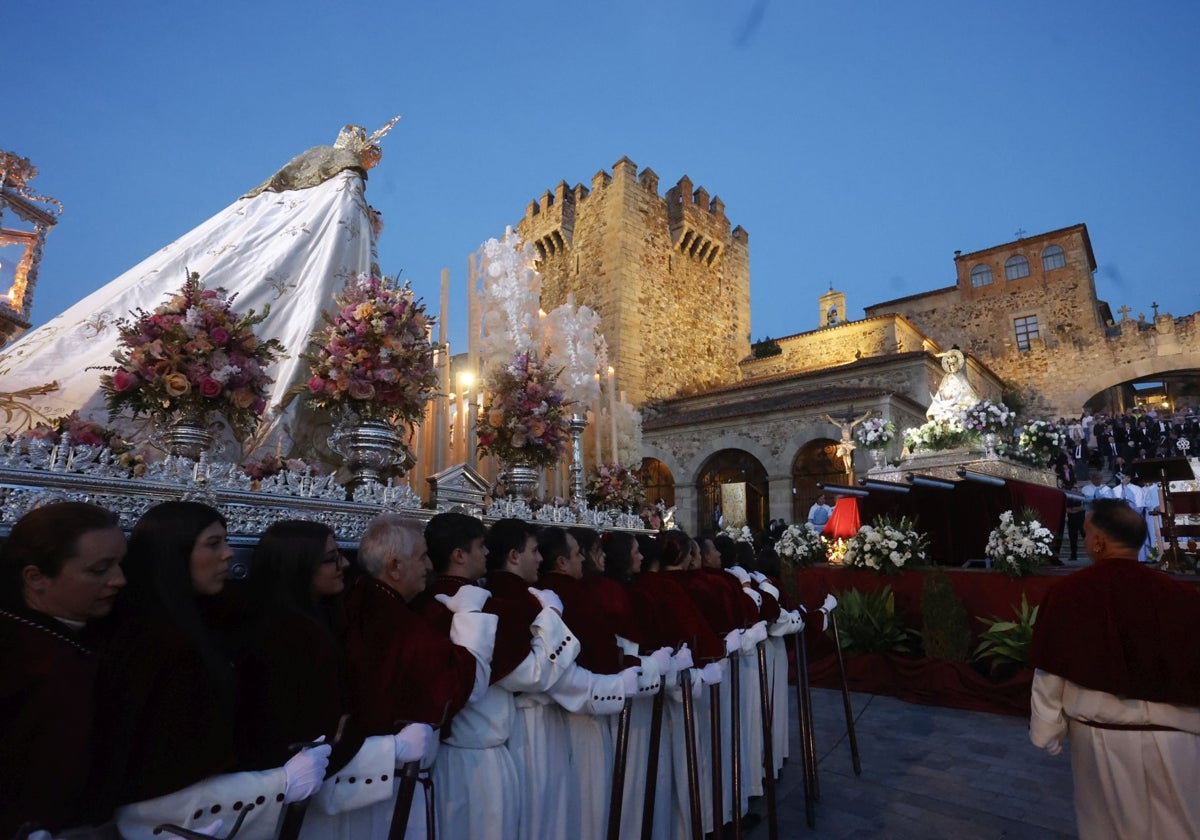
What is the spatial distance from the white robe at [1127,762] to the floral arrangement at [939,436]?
6037 mm

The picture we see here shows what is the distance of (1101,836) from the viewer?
276cm

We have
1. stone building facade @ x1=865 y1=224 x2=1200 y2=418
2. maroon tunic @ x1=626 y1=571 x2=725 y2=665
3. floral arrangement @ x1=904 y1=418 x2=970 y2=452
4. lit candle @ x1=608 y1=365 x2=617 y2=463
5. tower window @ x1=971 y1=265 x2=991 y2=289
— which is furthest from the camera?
tower window @ x1=971 y1=265 x2=991 y2=289

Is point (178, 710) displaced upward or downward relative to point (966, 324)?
downward

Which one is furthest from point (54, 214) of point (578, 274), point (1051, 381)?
point (1051, 381)

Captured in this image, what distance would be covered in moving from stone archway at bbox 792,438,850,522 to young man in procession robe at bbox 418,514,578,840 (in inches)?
645

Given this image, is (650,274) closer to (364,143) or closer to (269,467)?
(364,143)

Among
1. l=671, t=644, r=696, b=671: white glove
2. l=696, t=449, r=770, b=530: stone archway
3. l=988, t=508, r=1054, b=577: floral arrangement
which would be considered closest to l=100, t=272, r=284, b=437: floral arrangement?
l=671, t=644, r=696, b=671: white glove

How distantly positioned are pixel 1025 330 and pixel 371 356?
106ft

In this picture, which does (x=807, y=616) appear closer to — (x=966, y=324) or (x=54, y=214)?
(x=54, y=214)

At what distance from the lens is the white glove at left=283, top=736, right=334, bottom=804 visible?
62.0 inches

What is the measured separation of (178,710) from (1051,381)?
3237 centimetres

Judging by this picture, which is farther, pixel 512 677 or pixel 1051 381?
pixel 1051 381

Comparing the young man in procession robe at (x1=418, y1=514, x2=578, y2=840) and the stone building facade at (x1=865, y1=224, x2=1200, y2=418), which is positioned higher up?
the stone building facade at (x1=865, y1=224, x2=1200, y2=418)

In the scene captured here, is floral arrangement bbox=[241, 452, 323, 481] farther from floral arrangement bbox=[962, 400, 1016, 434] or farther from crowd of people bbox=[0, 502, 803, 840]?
floral arrangement bbox=[962, 400, 1016, 434]
